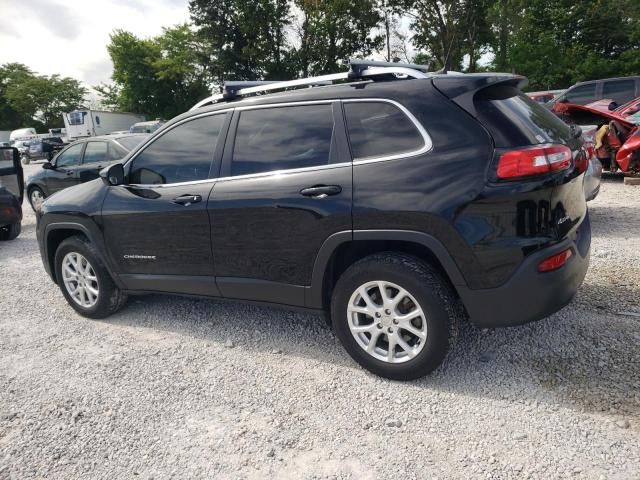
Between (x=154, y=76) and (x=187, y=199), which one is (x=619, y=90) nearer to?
(x=187, y=199)

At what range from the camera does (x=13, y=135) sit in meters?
38.3

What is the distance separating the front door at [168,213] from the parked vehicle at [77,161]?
496 centimetres

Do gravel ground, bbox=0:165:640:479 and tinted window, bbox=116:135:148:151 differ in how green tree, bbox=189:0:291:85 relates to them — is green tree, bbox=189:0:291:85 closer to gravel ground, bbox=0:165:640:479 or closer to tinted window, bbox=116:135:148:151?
tinted window, bbox=116:135:148:151

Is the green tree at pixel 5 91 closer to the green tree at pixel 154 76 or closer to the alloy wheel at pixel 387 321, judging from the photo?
the green tree at pixel 154 76

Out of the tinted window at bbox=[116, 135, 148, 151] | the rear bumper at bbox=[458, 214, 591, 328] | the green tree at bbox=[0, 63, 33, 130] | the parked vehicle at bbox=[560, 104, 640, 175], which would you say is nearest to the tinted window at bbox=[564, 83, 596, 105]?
the parked vehicle at bbox=[560, 104, 640, 175]

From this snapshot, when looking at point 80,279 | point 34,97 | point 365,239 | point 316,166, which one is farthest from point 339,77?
point 34,97

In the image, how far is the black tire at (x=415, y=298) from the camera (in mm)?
2543

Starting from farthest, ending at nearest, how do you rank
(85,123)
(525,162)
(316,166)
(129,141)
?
1. (85,123)
2. (129,141)
3. (316,166)
4. (525,162)

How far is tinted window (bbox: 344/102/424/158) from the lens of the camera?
8.47 ft

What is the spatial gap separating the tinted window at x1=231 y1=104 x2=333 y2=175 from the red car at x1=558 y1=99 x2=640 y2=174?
6.06 m

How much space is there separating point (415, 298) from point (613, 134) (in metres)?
7.18

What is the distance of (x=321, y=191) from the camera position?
8.97 feet

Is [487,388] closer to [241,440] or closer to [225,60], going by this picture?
[241,440]

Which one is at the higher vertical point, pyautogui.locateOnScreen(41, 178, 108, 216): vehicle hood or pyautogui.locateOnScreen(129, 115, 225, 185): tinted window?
pyautogui.locateOnScreen(129, 115, 225, 185): tinted window
